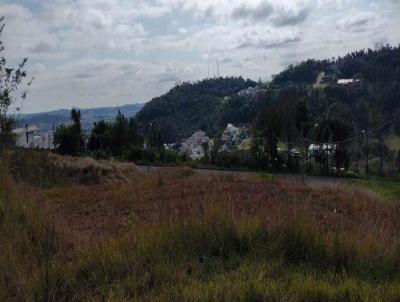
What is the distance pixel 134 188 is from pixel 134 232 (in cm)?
597

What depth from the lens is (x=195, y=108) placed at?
8119 centimetres

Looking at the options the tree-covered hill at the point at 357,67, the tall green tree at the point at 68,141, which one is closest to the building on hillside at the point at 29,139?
the tall green tree at the point at 68,141

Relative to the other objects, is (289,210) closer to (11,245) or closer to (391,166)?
(11,245)

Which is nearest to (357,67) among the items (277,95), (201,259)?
(277,95)

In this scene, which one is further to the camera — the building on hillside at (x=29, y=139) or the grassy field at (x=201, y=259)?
the building on hillside at (x=29, y=139)

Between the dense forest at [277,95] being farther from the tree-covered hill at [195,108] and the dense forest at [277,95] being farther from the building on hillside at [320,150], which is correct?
the building on hillside at [320,150]

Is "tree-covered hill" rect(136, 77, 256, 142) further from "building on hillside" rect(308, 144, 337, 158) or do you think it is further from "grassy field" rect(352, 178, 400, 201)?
"grassy field" rect(352, 178, 400, 201)

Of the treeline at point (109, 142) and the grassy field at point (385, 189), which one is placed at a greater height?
the treeline at point (109, 142)

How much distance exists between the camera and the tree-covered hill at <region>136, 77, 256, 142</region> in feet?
210

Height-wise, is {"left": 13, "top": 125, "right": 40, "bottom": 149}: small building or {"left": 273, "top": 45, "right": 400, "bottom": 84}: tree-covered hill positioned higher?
{"left": 273, "top": 45, "right": 400, "bottom": 84}: tree-covered hill

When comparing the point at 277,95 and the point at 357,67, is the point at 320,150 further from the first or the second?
the point at 357,67

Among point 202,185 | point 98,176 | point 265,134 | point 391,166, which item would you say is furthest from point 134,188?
point 391,166

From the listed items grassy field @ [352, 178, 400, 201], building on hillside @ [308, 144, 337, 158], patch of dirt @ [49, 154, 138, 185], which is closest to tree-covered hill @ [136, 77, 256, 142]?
building on hillside @ [308, 144, 337, 158]

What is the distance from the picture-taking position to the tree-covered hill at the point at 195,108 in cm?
6391
